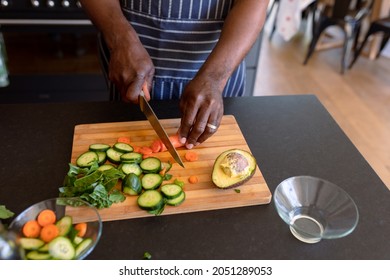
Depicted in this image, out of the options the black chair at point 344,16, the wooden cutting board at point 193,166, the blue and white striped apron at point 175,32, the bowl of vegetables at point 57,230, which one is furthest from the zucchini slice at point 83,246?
the black chair at point 344,16

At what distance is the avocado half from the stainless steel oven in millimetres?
1355

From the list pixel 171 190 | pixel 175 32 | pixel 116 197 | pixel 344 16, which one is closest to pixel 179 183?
pixel 171 190

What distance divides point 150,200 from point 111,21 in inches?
21.7

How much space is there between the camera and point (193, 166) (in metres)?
0.90

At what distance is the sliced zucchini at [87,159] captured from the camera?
33.8 inches

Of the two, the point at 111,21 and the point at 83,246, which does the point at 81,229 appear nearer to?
the point at 83,246

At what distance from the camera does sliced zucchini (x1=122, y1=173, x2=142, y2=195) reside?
2.60 feet

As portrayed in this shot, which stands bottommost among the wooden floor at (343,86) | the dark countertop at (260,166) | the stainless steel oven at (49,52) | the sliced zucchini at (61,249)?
the wooden floor at (343,86)

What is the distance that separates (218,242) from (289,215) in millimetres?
153

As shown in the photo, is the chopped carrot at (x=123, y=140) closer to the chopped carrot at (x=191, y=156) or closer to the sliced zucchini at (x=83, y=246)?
the chopped carrot at (x=191, y=156)

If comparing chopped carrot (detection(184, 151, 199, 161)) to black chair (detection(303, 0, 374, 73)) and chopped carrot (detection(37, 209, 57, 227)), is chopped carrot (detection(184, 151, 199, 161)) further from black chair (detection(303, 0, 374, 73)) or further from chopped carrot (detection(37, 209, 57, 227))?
black chair (detection(303, 0, 374, 73))

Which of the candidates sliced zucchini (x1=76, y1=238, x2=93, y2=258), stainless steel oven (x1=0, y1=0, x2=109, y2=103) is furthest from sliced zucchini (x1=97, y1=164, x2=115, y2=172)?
stainless steel oven (x1=0, y1=0, x2=109, y2=103)

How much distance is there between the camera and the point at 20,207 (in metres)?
0.79
